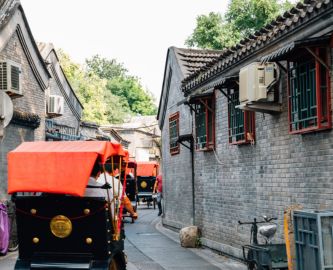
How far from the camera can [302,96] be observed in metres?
10.8

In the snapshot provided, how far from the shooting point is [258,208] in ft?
42.6

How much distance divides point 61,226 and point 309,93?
4313 mm

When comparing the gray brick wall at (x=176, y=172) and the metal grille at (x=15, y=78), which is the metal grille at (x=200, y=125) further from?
the metal grille at (x=15, y=78)

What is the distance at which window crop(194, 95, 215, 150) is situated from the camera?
1614 centimetres

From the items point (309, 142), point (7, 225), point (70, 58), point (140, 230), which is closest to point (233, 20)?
point (70, 58)

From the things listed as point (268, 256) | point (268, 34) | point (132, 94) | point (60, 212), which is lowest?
point (268, 256)

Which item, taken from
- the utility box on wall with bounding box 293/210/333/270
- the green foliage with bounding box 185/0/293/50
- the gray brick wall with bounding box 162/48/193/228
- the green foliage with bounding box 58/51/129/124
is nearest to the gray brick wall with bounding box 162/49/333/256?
the gray brick wall with bounding box 162/48/193/228

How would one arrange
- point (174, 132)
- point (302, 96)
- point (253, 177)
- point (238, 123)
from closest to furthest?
point (302, 96)
point (253, 177)
point (238, 123)
point (174, 132)

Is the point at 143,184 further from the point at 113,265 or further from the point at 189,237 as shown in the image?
the point at 113,265

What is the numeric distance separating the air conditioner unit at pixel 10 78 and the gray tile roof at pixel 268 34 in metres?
4.56

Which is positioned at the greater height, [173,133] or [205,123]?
[173,133]

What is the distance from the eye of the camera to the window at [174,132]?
20.5 meters

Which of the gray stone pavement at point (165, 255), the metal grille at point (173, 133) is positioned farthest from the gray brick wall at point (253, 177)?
the metal grille at point (173, 133)

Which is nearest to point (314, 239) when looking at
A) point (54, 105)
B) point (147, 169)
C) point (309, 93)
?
point (309, 93)
